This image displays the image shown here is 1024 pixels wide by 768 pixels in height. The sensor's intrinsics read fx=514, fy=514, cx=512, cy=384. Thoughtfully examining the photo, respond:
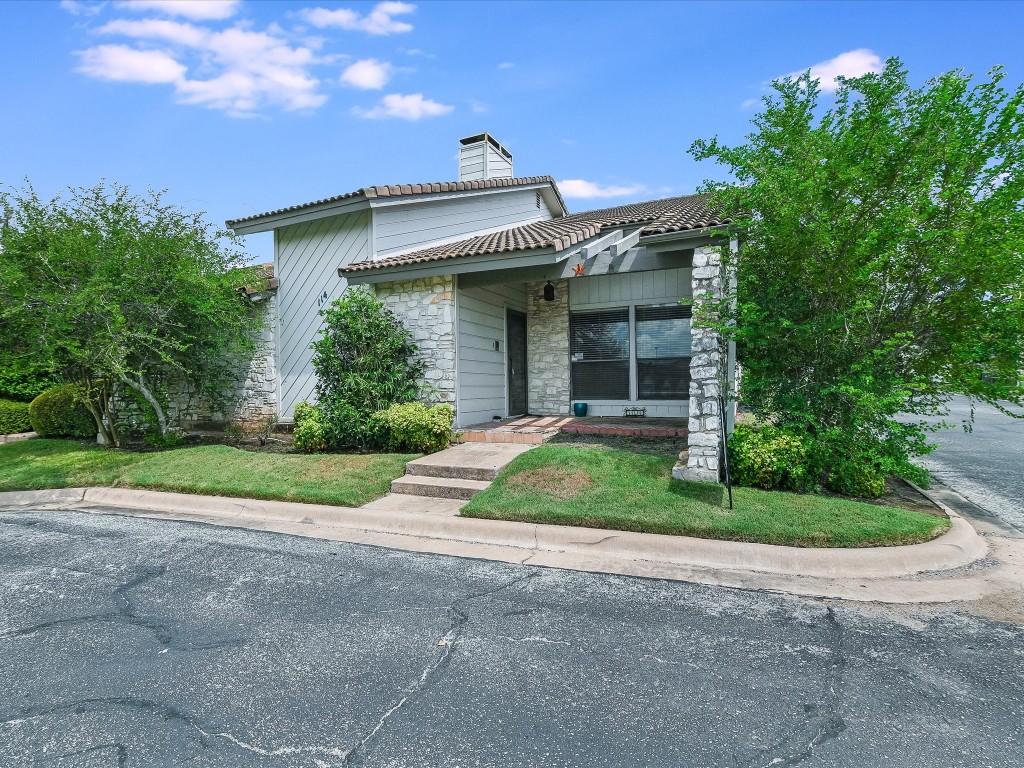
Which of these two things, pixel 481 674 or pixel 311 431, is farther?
pixel 311 431

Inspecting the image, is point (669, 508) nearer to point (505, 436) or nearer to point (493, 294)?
point (505, 436)

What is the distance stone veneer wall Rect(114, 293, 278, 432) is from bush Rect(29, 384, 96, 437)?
0.64m

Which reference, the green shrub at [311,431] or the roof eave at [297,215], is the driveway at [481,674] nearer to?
the green shrub at [311,431]

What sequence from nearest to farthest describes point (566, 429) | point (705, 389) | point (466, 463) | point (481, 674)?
point (481, 674)
point (705, 389)
point (466, 463)
point (566, 429)

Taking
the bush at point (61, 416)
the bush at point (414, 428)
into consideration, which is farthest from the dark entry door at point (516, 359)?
the bush at point (61, 416)

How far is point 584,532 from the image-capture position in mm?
4867

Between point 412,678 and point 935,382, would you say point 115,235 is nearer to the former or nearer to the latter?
point 412,678

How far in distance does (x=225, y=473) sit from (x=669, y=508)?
240 inches

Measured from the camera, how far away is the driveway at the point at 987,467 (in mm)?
5906

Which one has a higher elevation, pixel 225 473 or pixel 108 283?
pixel 108 283

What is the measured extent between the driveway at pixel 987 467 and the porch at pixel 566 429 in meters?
3.59

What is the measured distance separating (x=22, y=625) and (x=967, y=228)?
26.8ft

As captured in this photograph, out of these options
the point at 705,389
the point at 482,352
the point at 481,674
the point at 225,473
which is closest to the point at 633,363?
the point at 482,352

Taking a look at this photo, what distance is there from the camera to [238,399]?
11031 mm
